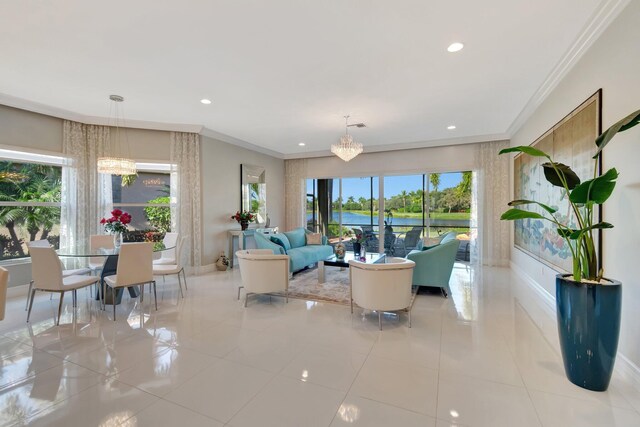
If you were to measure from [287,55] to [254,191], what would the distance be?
4.68m

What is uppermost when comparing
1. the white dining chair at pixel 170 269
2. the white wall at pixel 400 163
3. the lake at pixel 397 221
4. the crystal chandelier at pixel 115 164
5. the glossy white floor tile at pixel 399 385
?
the white wall at pixel 400 163

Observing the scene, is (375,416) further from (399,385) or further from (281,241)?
(281,241)

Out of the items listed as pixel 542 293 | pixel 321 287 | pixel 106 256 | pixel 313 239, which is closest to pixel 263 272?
pixel 321 287

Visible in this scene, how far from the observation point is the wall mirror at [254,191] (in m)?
7.11

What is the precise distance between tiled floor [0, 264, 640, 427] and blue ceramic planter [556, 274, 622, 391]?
5.3 inches

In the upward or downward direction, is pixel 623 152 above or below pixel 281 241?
above

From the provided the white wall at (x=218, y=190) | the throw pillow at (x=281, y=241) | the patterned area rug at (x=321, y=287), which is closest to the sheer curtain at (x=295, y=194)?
the white wall at (x=218, y=190)

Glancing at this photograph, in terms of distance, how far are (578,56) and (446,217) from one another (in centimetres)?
458

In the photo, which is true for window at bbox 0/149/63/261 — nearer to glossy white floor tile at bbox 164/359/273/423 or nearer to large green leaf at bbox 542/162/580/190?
glossy white floor tile at bbox 164/359/273/423

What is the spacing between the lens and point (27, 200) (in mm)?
4688

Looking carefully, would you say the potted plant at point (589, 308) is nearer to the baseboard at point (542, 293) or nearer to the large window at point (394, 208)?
the baseboard at point (542, 293)

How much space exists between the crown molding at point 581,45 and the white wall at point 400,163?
2387 mm

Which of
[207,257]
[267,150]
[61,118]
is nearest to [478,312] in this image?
[207,257]

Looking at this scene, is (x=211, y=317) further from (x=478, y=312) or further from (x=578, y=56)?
(x=578, y=56)
